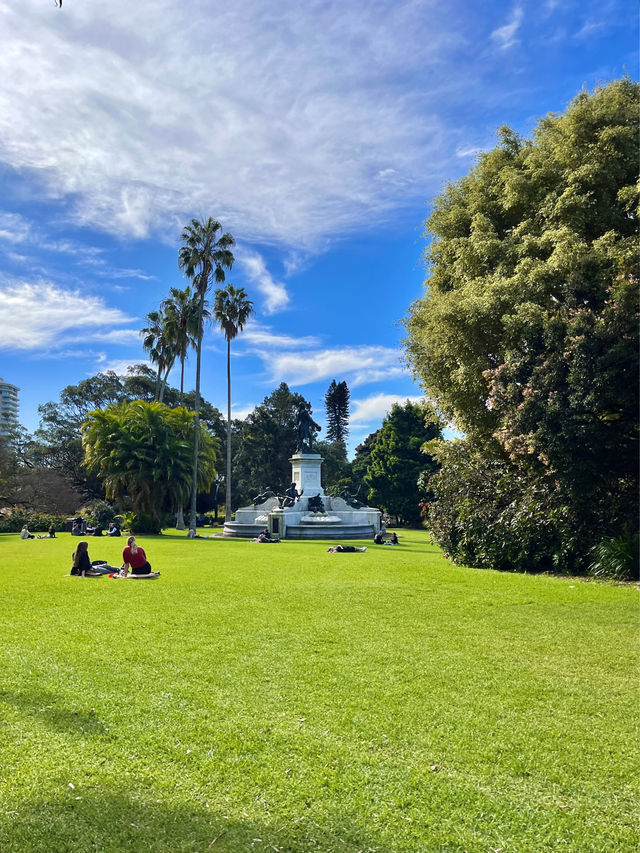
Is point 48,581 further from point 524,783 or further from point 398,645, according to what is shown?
point 524,783

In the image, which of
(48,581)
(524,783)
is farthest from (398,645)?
(48,581)

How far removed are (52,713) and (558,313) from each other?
12.4 metres


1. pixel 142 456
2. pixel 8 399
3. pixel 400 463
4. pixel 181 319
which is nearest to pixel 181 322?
pixel 181 319

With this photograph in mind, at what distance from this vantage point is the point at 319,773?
11.7 feet

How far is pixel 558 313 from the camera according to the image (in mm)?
Result: 13047

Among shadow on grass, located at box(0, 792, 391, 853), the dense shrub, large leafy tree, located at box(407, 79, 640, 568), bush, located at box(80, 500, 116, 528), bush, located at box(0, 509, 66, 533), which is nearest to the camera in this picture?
shadow on grass, located at box(0, 792, 391, 853)

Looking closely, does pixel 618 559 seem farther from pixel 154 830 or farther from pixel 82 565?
pixel 154 830

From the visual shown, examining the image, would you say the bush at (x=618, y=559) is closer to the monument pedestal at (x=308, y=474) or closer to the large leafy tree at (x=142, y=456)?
the monument pedestal at (x=308, y=474)

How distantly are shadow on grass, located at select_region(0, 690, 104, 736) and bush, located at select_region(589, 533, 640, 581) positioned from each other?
443 inches

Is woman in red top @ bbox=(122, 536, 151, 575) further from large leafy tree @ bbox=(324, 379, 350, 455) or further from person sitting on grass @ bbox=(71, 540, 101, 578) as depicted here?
large leafy tree @ bbox=(324, 379, 350, 455)

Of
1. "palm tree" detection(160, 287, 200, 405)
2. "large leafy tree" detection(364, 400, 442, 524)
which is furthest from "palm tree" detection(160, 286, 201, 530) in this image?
"large leafy tree" detection(364, 400, 442, 524)

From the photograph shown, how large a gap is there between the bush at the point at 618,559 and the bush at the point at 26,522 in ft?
104

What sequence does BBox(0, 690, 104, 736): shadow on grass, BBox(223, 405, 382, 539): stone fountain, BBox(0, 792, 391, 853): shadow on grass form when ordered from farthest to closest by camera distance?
1. BBox(223, 405, 382, 539): stone fountain
2. BBox(0, 690, 104, 736): shadow on grass
3. BBox(0, 792, 391, 853): shadow on grass

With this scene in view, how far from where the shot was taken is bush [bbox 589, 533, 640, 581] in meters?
12.1
